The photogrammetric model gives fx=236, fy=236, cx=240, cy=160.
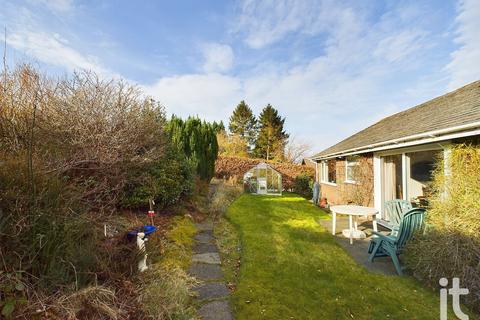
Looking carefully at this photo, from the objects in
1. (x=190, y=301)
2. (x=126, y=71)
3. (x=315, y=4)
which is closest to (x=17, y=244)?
(x=190, y=301)

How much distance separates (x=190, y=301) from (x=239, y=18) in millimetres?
9061

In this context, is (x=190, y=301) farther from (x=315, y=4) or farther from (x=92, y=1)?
(x=315, y=4)

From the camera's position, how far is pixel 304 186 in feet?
62.6

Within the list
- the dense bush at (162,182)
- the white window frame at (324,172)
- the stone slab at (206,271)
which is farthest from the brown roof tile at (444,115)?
the dense bush at (162,182)

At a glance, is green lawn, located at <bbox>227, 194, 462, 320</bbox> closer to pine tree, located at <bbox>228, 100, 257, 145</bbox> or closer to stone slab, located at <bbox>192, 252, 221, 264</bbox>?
stone slab, located at <bbox>192, 252, 221, 264</bbox>

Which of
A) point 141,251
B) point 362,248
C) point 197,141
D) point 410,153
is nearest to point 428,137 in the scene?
point 410,153

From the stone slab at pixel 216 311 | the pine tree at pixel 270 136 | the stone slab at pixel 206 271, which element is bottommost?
the stone slab at pixel 216 311

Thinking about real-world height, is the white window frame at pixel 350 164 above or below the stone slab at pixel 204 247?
above

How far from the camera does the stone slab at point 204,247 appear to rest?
5.60m

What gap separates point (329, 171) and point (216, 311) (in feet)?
44.7

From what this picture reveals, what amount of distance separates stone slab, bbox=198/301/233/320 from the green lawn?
138mm

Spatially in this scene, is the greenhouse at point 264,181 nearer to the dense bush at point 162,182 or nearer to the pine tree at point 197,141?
the pine tree at point 197,141

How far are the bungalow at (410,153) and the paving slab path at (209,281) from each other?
17.6ft

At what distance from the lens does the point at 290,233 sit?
7508mm
